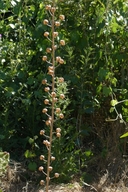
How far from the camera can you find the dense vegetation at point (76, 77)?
4.12m

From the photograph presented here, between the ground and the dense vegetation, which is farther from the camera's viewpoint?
the dense vegetation

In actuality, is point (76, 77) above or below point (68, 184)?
above

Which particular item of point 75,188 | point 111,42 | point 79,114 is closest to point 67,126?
point 79,114

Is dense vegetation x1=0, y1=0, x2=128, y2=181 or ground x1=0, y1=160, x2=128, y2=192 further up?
dense vegetation x1=0, y1=0, x2=128, y2=181

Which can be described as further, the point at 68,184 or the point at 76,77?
the point at 76,77

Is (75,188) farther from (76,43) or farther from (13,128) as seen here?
(76,43)

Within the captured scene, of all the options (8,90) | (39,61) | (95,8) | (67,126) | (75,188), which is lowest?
(75,188)

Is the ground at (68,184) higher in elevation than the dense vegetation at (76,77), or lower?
lower

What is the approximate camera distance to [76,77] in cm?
420

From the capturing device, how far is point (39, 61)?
445 centimetres

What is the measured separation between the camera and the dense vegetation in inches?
162

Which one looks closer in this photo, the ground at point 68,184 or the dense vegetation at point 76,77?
the ground at point 68,184

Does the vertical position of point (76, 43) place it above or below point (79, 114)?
above

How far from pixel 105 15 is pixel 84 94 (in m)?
0.64
